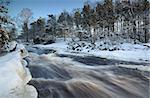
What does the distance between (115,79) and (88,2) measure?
5978 centimetres

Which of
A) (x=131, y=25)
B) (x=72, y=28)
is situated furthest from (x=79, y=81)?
(x=72, y=28)

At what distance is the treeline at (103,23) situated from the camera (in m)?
49.9

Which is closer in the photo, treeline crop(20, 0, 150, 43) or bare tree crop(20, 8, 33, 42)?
treeline crop(20, 0, 150, 43)

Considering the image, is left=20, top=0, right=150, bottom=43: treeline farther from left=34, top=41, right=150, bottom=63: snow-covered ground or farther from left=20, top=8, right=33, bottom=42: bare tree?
left=34, top=41, right=150, bottom=63: snow-covered ground

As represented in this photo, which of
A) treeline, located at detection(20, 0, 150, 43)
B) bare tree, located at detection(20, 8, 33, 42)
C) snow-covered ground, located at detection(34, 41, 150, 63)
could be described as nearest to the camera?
snow-covered ground, located at detection(34, 41, 150, 63)

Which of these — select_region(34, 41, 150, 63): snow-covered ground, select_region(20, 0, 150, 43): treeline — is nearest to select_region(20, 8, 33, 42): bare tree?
select_region(20, 0, 150, 43): treeline

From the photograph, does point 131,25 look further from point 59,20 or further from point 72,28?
point 59,20

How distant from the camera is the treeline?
164ft

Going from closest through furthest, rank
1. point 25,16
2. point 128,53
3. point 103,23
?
point 128,53, point 103,23, point 25,16

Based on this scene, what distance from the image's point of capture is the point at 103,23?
60.6 meters

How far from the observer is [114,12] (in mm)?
58094

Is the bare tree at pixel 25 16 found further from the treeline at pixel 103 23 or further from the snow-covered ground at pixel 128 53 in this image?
the snow-covered ground at pixel 128 53

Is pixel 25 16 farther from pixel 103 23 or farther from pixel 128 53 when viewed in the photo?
pixel 128 53

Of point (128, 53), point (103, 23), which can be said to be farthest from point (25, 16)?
point (128, 53)
